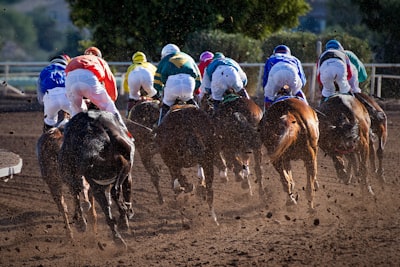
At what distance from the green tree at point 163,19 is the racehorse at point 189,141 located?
13.3m

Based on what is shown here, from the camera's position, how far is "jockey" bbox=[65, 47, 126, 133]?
24.9 ft

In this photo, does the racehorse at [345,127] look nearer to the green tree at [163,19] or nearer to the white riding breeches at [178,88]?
the white riding breeches at [178,88]

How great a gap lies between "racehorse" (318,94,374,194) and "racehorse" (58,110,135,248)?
2.68m

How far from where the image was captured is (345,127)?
8.97 m

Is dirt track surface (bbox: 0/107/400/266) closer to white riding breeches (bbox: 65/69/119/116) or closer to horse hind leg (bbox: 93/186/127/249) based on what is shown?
horse hind leg (bbox: 93/186/127/249)

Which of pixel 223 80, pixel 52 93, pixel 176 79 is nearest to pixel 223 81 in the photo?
pixel 223 80

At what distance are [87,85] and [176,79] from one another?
1754 mm

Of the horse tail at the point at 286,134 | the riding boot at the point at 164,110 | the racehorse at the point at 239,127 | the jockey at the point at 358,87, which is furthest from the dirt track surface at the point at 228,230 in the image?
the riding boot at the point at 164,110

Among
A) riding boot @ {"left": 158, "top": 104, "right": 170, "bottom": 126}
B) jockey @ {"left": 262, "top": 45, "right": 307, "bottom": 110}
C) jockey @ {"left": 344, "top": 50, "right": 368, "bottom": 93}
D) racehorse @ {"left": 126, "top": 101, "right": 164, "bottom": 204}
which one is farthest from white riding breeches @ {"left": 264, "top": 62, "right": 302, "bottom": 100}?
racehorse @ {"left": 126, "top": 101, "right": 164, "bottom": 204}

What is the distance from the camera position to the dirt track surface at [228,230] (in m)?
6.54

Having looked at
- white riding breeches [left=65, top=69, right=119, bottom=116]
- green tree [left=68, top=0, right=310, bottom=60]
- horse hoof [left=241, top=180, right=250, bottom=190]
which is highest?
white riding breeches [left=65, top=69, right=119, bottom=116]

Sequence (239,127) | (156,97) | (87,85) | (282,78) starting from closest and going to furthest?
(87,85)
(282,78)
(239,127)
(156,97)

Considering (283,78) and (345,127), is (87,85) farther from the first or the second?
(345,127)

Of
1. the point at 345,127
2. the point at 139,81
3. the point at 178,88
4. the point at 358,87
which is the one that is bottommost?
the point at 345,127
